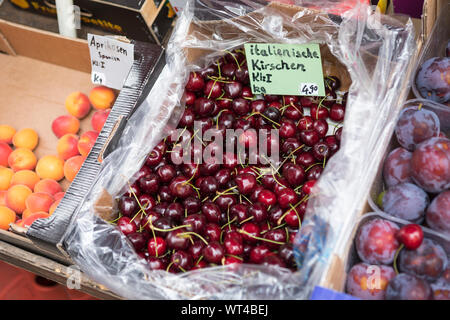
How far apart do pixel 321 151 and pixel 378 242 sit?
1.36 ft

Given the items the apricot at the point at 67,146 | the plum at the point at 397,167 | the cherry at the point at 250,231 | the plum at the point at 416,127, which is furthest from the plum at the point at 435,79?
the apricot at the point at 67,146

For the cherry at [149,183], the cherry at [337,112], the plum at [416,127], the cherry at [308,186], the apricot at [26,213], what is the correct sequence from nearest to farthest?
the plum at [416,127] < the cherry at [308,186] < the cherry at [149,183] < the cherry at [337,112] < the apricot at [26,213]

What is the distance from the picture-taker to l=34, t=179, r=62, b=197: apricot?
1703 mm

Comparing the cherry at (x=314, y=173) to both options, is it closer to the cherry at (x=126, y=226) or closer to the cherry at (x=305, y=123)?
the cherry at (x=305, y=123)

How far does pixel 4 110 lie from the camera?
202cm

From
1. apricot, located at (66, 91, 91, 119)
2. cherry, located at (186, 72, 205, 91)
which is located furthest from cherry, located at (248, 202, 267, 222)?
apricot, located at (66, 91, 91, 119)

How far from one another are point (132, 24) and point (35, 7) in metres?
0.59

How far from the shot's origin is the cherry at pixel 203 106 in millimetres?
1556

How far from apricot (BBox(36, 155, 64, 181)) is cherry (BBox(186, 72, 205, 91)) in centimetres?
66

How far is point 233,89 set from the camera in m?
1.60

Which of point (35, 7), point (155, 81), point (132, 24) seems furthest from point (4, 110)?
point (155, 81)

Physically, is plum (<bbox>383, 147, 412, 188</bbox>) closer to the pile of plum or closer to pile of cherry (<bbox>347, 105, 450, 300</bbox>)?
pile of cherry (<bbox>347, 105, 450, 300</bbox>)

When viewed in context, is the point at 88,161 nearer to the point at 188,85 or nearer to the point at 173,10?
the point at 188,85

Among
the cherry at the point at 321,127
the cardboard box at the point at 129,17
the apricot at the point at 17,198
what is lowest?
the apricot at the point at 17,198
